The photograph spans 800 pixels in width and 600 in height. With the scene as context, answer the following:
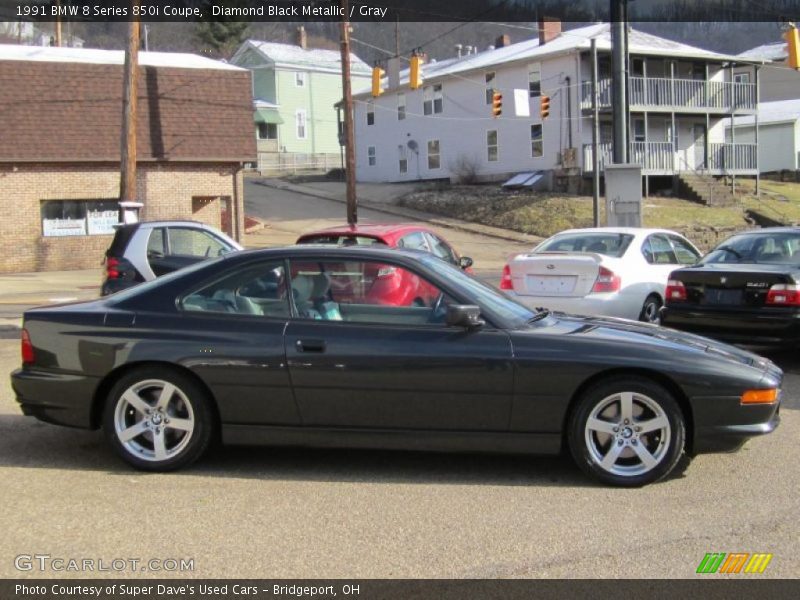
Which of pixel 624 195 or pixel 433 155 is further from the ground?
pixel 433 155

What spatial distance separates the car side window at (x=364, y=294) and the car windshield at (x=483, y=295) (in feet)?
0.59

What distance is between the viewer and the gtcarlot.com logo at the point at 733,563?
3.99 m

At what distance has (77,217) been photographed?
2456 cm

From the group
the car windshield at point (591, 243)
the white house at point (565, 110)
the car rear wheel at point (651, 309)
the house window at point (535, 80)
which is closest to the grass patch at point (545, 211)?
the white house at point (565, 110)

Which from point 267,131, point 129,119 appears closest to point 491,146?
point 267,131

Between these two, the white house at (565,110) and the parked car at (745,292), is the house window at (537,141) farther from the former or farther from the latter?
the parked car at (745,292)

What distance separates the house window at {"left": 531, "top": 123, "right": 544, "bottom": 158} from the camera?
1569 inches

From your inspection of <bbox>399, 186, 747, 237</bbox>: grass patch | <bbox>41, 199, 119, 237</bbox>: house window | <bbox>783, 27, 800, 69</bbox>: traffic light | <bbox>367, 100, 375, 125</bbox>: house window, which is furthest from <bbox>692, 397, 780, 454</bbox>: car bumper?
<bbox>367, 100, 375, 125</bbox>: house window

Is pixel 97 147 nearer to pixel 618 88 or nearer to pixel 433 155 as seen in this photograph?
pixel 618 88

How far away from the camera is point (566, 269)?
10352 millimetres

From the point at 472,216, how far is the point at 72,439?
99.9ft

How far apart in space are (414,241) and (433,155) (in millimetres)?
36167

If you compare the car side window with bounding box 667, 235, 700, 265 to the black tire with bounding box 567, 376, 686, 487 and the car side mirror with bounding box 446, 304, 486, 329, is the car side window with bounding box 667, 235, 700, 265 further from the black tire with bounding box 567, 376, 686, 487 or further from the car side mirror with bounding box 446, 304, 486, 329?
the car side mirror with bounding box 446, 304, 486, 329
